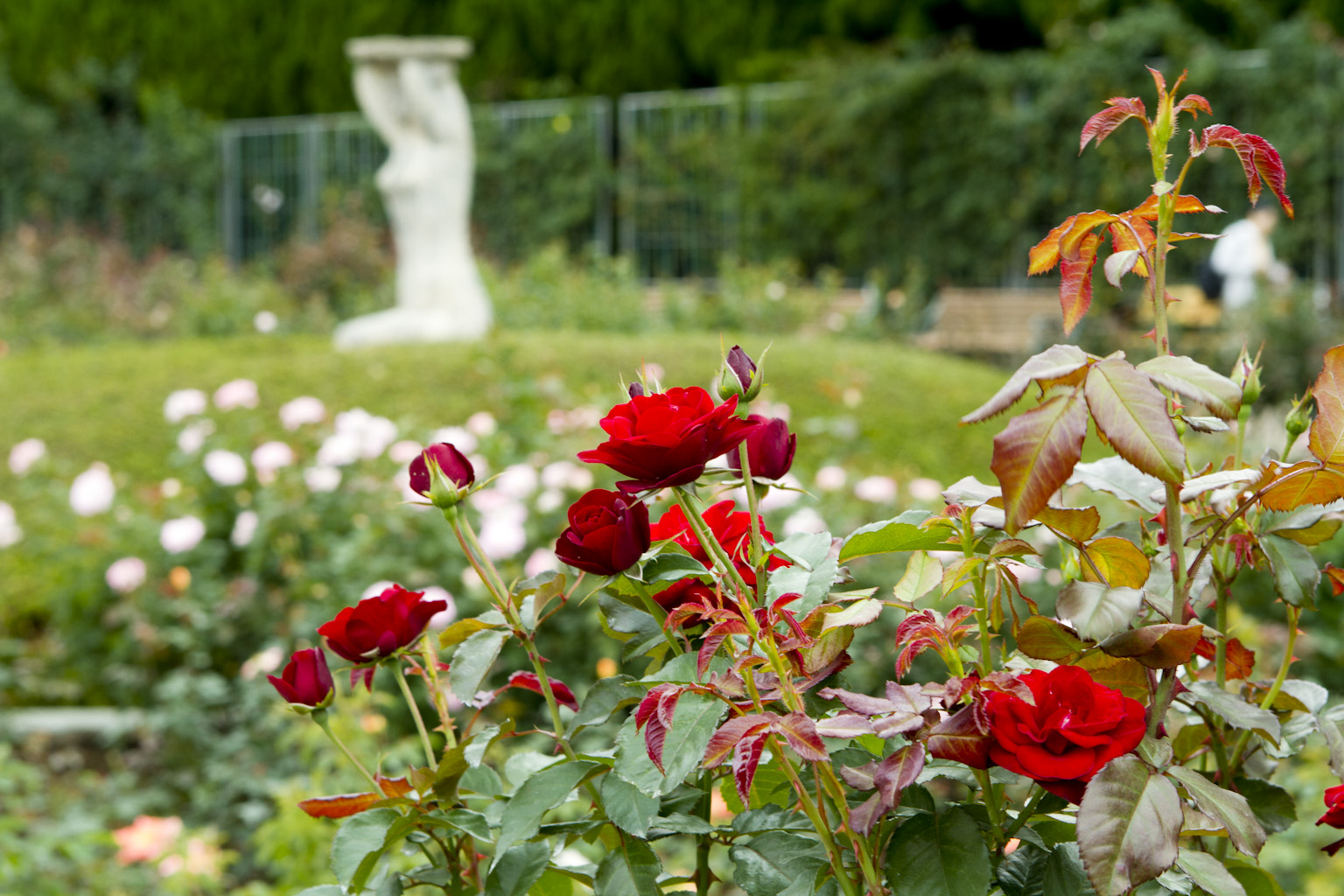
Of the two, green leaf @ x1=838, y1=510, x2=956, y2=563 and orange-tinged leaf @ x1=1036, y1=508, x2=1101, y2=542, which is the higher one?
orange-tinged leaf @ x1=1036, y1=508, x2=1101, y2=542

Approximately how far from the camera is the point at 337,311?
376 inches

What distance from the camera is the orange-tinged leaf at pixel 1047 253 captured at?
618 millimetres

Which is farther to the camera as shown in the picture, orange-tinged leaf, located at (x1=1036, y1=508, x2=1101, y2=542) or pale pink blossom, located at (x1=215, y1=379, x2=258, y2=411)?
pale pink blossom, located at (x1=215, y1=379, x2=258, y2=411)

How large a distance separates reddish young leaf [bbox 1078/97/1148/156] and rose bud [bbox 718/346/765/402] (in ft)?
0.63

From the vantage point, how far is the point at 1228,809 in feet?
1.82

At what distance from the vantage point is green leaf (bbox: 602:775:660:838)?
0.62 meters

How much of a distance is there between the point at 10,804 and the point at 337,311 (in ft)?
25.0

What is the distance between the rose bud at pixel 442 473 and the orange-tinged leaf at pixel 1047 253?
0.32 metres

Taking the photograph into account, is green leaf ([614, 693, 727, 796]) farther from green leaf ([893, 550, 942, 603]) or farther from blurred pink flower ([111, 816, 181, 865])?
blurred pink flower ([111, 816, 181, 865])

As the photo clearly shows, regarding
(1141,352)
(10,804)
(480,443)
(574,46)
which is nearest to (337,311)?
(574,46)

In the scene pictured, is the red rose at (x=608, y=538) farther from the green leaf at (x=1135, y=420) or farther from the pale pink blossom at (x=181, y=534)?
the pale pink blossom at (x=181, y=534)

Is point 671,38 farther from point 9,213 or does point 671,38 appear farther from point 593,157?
point 9,213

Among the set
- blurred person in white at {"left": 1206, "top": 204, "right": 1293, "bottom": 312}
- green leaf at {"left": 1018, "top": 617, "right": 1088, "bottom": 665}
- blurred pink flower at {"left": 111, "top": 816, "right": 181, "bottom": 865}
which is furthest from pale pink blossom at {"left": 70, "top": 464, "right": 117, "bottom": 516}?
blurred person in white at {"left": 1206, "top": 204, "right": 1293, "bottom": 312}

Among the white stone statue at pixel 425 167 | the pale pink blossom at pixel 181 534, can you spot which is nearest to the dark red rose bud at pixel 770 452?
the pale pink blossom at pixel 181 534
